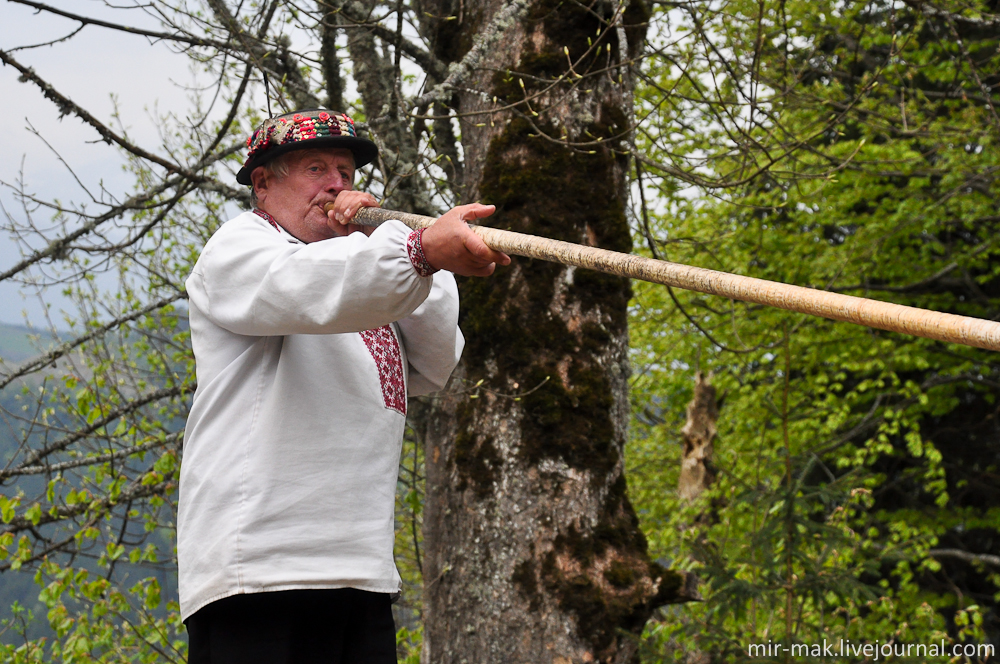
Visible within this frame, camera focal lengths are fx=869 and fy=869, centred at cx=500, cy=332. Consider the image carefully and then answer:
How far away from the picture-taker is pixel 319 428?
183 centimetres

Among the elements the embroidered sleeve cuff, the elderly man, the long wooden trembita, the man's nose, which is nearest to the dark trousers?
the elderly man

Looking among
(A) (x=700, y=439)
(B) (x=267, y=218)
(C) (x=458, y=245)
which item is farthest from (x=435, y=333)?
(A) (x=700, y=439)

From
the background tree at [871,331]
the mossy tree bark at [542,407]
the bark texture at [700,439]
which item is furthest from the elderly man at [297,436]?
the bark texture at [700,439]

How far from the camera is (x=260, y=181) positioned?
2.15 meters

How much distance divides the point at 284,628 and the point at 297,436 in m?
0.39

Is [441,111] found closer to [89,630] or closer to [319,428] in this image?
[319,428]

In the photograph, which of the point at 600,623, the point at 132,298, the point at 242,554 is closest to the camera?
the point at 242,554

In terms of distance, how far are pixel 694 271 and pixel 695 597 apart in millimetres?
2084

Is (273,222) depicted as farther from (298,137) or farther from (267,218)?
(298,137)

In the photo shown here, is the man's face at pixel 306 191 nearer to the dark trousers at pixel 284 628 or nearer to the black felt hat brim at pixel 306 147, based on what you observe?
the black felt hat brim at pixel 306 147

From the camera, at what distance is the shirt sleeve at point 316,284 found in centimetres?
160

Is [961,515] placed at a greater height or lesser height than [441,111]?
lesser

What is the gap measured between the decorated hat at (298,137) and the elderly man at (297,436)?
6.9 inches

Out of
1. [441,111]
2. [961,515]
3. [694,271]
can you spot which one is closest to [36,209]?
[441,111]
